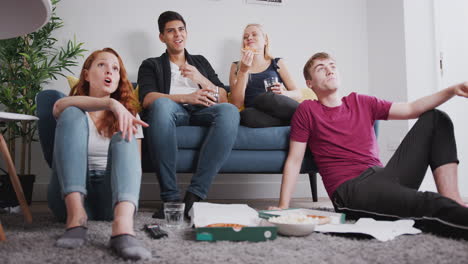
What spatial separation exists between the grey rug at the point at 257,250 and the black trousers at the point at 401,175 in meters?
0.19

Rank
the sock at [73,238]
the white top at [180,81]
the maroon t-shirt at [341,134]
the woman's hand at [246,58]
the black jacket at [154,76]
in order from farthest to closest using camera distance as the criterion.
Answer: the white top at [180,81]
the black jacket at [154,76]
the woman's hand at [246,58]
the maroon t-shirt at [341,134]
the sock at [73,238]

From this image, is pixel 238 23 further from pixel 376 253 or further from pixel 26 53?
pixel 376 253

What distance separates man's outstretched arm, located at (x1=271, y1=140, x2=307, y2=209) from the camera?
5.55 ft

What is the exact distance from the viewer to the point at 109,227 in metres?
1.35

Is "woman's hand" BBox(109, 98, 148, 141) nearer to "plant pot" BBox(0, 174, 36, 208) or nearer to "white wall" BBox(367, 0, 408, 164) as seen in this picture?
"plant pot" BBox(0, 174, 36, 208)

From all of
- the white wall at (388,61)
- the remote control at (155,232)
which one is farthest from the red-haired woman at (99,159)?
the white wall at (388,61)

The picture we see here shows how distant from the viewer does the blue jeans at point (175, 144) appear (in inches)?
67.3

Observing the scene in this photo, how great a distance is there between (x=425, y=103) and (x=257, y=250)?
1.02 metres

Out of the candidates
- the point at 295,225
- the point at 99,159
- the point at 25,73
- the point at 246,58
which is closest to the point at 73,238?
the point at 99,159

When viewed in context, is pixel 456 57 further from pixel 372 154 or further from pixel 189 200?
pixel 189 200

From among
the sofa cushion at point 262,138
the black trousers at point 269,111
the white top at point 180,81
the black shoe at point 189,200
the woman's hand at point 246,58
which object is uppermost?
the woman's hand at point 246,58

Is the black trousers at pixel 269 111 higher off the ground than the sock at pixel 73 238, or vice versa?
the black trousers at pixel 269 111

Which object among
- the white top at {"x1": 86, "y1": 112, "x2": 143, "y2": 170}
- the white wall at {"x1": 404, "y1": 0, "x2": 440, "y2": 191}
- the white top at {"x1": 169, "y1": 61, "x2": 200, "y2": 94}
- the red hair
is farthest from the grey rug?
the white wall at {"x1": 404, "y1": 0, "x2": 440, "y2": 191}

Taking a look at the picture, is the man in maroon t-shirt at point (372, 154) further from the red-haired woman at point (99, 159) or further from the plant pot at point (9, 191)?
the plant pot at point (9, 191)
